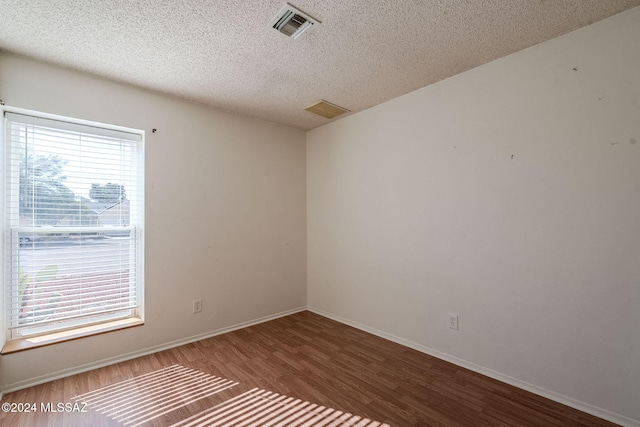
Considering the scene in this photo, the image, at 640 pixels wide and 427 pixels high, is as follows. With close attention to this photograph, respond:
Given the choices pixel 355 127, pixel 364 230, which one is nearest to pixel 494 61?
pixel 355 127

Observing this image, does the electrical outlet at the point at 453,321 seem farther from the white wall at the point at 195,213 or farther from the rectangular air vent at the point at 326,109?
the rectangular air vent at the point at 326,109

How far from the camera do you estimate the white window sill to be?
2.15m

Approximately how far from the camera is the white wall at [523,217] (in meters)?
→ 1.78

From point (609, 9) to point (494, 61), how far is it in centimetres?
67

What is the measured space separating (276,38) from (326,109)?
1.34 metres

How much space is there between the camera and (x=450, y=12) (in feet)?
5.70

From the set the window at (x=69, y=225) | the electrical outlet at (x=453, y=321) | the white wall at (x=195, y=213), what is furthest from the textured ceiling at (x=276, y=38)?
the electrical outlet at (x=453, y=321)

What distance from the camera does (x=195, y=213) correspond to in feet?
9.96

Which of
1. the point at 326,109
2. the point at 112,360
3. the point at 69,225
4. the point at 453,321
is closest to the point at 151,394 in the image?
the point at 112,360

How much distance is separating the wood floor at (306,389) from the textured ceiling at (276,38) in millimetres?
2546

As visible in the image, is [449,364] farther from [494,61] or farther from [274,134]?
[274,134]

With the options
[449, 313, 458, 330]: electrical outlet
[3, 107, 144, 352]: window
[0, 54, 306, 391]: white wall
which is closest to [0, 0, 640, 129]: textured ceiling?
[0, 54, 306, 391]: white wall

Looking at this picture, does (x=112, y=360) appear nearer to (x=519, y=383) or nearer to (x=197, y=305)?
(x=197, y=305)

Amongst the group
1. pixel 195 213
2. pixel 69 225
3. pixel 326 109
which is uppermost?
pixel 326 109
